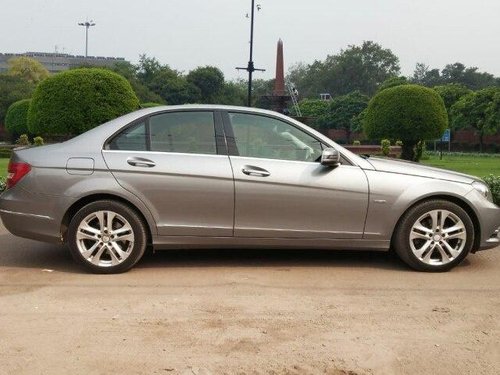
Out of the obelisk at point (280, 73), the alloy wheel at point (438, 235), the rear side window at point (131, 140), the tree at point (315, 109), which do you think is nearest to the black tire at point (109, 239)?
the rear side window at point (131, 140)

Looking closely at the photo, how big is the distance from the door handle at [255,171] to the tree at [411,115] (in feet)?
51.8

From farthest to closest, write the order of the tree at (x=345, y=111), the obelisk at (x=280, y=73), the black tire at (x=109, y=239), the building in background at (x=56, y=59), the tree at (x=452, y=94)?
the building in background at (x=56, y=59) → the tree at (x=345, y=111) → the tree at (x=452, y=94) → the obelisk at (x=280, y=73) → the black tire at (x=109, y=239)

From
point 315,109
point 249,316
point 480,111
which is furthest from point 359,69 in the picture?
point 249,316

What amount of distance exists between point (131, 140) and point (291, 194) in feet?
4.94

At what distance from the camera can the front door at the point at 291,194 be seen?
5.33 metres

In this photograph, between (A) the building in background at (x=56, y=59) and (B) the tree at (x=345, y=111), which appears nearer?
(B) the tree at (x=345, y=111)

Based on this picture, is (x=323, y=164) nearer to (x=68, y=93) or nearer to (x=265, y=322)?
(x=265, y=322)

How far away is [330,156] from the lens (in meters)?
5.31

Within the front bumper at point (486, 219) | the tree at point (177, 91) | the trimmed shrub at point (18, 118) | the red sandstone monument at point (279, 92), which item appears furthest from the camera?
the tree at point (177, 91)

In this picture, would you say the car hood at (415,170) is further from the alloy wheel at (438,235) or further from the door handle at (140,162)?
the door handle at (140,162)

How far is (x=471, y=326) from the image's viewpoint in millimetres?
4086

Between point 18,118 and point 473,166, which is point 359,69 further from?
point 473,166

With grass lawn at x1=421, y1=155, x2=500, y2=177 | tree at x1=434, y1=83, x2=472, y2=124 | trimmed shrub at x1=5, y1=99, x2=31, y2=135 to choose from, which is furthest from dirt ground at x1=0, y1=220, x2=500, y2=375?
tree at x1=434, y1=83, x2=472, y2=124

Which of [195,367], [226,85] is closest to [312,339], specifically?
[195,367]
